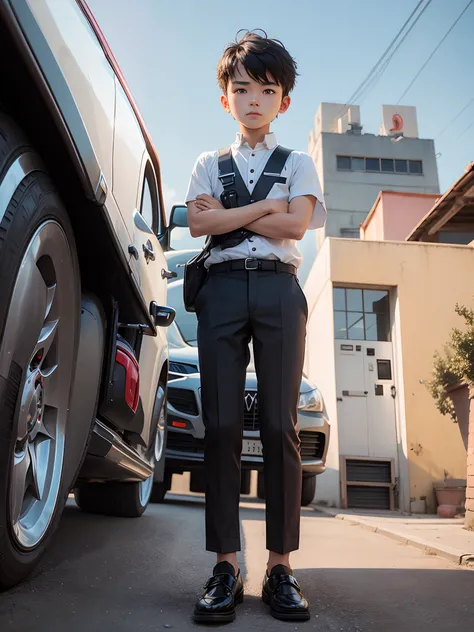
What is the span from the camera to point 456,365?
21.6 ft

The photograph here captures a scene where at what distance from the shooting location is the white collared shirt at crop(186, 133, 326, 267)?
210 centimetres

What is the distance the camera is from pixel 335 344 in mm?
11203

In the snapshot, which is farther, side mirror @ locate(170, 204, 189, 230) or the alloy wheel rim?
side mirror @ locate(170, 204, 189, 230)

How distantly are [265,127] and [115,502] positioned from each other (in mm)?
2362

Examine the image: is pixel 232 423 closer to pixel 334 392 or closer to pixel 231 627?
pixel 231 627

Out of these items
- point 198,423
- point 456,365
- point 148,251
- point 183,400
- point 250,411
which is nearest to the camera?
point 148,251

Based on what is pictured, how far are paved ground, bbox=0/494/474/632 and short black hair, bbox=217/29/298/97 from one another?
1686 mm

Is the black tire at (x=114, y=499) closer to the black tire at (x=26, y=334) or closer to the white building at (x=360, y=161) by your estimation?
the black tire at (x=26, y=334)

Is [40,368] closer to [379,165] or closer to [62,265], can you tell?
[62,265]

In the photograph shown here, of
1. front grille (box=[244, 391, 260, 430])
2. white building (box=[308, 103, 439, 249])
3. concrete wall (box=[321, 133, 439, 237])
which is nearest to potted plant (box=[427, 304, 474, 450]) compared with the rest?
front grille (box=[244, 391, 260, 430])

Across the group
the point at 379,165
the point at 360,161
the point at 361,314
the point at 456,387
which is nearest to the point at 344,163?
the point at 360,161

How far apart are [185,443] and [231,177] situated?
11.8 feet

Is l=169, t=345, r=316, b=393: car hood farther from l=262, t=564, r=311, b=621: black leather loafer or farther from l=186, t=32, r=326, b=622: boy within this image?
l=262, t=564, r=311, b=621: black leather loafer

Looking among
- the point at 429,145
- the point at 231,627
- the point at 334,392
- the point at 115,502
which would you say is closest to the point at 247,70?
the point at 231,627
